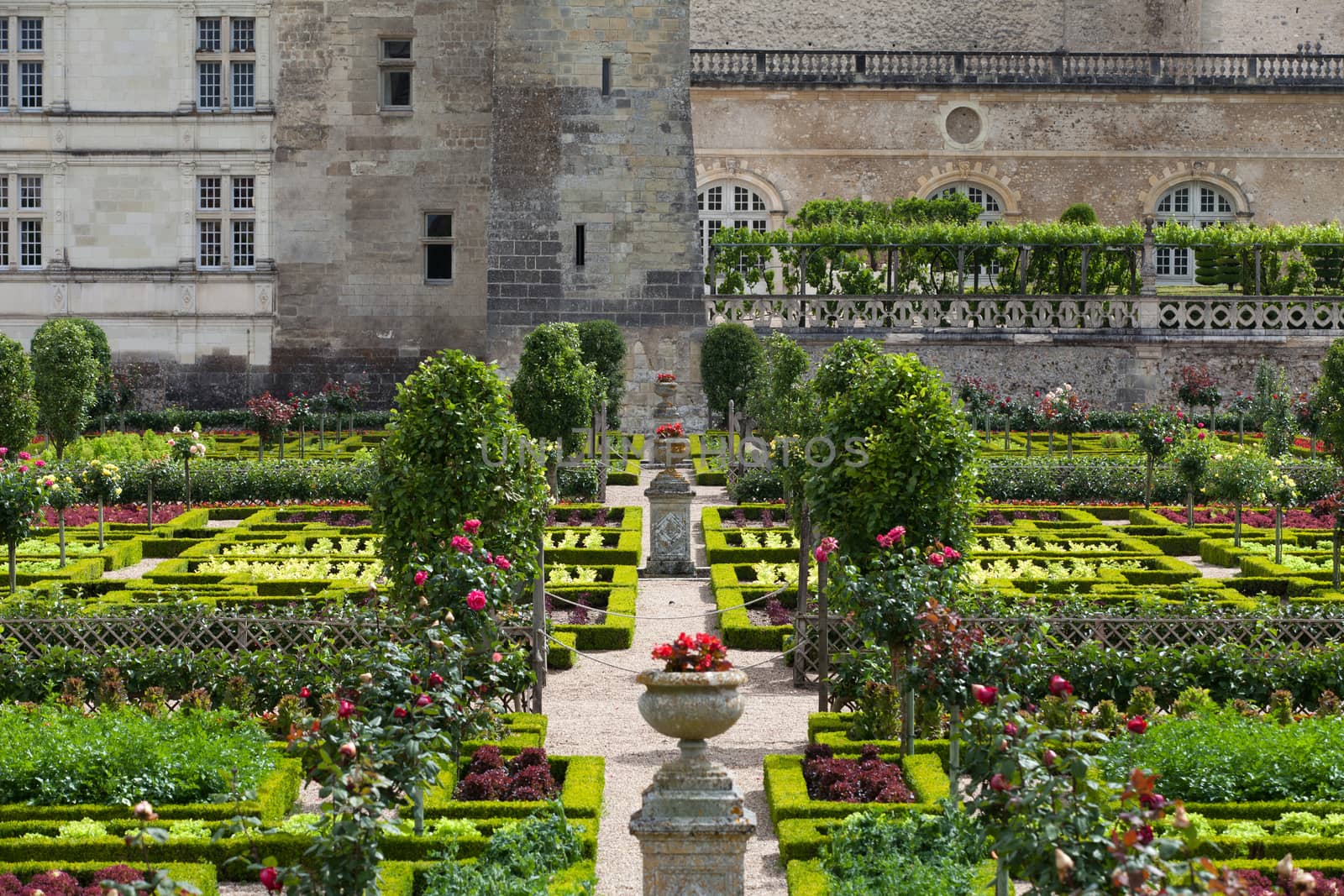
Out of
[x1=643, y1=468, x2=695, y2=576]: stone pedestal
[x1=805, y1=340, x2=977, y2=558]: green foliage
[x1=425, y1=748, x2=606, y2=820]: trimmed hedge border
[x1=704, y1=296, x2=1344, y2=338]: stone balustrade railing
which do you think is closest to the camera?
[x1=425, y1=748, x2=606, y2=820]: trimmed hedge border

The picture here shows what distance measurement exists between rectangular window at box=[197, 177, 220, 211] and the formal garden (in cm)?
1206

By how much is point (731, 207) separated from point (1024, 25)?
9831 millimetres

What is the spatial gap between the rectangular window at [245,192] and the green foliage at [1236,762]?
2520cm

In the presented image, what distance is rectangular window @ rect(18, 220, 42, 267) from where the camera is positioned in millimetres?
32594

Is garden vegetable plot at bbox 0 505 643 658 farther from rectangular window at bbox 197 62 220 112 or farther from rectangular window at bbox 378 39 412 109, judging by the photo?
rectangular window at bbox 197 62 220 112

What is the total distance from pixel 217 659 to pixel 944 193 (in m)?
26.9

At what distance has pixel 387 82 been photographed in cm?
3247

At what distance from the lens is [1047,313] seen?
3155 cm

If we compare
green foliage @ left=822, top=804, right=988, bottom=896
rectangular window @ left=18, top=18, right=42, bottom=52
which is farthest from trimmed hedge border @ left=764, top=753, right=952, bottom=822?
rectangular window @ left=18, top=18, right=42, bottom=52

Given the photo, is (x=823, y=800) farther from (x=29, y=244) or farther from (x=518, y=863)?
(x=29, y=244)

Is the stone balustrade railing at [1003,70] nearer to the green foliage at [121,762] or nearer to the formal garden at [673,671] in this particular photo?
the formal garden at [673,671]

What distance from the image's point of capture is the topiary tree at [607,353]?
27.7m

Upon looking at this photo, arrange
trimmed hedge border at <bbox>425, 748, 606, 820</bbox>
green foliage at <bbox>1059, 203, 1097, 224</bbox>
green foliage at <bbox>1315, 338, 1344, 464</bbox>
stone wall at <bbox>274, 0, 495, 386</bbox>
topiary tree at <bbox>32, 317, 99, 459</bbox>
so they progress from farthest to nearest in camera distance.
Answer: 1. green foliage at <bbox>1059, 203, 1097, 224</bbox>
2. stone wall at <bbox>274, 0, 495, 386</bbox>
3. topiary tree at <bbox>32, 317, 99, 459</bbox>
4. green foliage at <bbox>1315, 338, 1344, 464</bbox>
5. trimmed hedge border at <bbox>425, 748, 606, 820</bbox>

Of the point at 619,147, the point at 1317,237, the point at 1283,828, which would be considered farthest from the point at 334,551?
the point at 1317,237
